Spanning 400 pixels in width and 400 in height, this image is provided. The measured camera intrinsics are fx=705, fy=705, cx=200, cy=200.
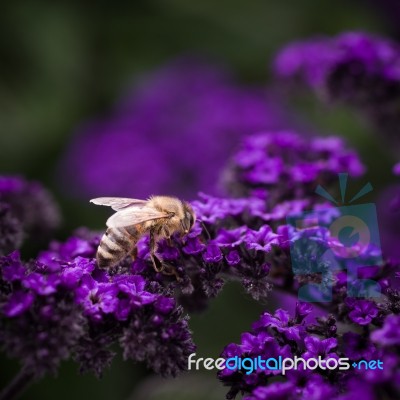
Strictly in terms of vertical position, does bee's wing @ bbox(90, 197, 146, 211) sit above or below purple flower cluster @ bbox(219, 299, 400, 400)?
above

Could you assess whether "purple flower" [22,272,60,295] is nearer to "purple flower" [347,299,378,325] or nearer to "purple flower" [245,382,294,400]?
"purple flower" [245,382,294,400]

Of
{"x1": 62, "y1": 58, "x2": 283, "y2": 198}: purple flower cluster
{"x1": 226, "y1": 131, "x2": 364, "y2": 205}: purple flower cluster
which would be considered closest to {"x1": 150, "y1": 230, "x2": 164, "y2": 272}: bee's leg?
{"x1": 226, "y1": 131, "x2": 364, "y2": 205}: purple flower cluster

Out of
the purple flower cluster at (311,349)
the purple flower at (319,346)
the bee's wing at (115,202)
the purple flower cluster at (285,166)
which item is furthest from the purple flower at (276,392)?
the purple flower cluster at (285,166)

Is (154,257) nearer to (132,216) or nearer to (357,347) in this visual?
(132,216)

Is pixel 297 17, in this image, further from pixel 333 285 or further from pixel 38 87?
pixel 333 285

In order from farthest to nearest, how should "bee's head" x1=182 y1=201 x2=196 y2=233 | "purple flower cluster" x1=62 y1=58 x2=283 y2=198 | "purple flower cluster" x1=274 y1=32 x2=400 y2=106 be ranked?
1. "purple flower cluster" x1=62 y1=58 x2=283 y2=198
2. "purple flower cluster" x1=274 y1=32 x2=400 y2=106
3. "bee's head" x1=182 y1=201 x2=196 y2=233

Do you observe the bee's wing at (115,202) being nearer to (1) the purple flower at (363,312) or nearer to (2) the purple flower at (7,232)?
(2) the purple flower at (7,232)

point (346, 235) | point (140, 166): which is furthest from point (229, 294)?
point (346, 235)
